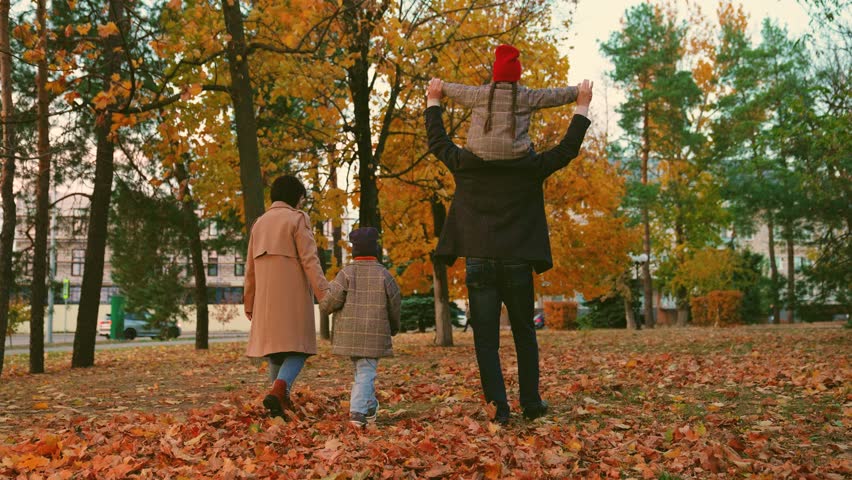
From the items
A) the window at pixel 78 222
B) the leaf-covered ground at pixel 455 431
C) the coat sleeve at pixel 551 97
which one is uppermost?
the window at pixel 78 222

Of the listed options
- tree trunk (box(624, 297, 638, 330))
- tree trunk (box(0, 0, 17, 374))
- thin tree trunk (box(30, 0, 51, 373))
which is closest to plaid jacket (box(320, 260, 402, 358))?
tree trunk (box(0, 0, 17, 374))

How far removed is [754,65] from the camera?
39.6 meters

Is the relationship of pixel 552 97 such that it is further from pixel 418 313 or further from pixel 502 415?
pixel 418 313

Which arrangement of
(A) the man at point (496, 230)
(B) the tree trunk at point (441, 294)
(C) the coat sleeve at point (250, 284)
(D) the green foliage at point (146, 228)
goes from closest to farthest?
(A) the man at point (496, 230), (C) the coat sleeve at point (250, 284), (D) the green foliage at point (146, 228), (B) the tree trunk at point (441, 294)

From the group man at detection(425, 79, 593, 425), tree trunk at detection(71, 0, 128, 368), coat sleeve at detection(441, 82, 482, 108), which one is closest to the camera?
man at detection(425, 79, 593, 425)

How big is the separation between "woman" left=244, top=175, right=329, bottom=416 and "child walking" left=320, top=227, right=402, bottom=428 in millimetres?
228

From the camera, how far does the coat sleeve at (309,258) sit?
6312mm

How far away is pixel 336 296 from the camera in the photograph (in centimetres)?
609

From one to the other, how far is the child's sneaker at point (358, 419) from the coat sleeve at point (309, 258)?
87 cm

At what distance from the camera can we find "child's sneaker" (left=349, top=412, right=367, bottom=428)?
6009 mm

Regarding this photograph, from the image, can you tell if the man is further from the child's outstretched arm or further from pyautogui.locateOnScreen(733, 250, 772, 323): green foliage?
pyautogui.locateOnScreen(733, 250, 772, 323): green foliage

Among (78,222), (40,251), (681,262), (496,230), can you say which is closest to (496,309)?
(496,230)

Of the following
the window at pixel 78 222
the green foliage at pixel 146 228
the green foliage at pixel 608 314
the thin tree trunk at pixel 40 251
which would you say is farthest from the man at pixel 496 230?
the green foliage at pixel 608 314

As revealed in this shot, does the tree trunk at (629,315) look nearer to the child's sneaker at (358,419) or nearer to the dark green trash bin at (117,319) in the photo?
the dark green trash bin at (117,319)
